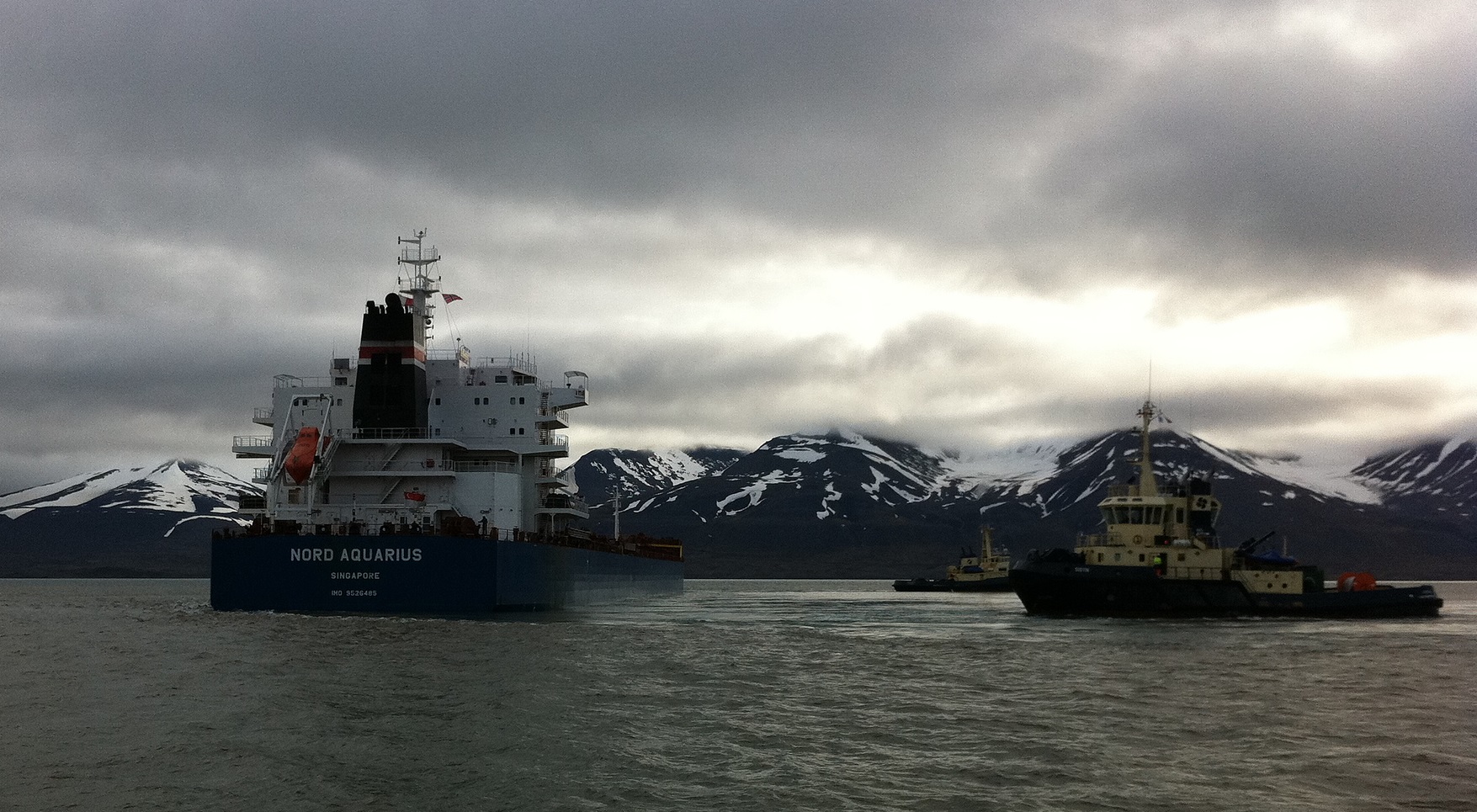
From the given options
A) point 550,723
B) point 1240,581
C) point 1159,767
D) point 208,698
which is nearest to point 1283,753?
point 1159,767

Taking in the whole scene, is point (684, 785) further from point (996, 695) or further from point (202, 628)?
point (202, 628)

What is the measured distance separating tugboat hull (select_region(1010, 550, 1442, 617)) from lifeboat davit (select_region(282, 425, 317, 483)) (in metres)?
29.7

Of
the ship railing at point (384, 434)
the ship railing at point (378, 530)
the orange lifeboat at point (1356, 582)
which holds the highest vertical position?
the ship railing at point (384, 434)

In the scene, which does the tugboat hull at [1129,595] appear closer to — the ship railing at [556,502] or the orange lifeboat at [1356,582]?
the orange lifeboat at [1356,582]

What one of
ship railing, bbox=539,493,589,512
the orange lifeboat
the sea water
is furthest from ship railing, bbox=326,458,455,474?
the orange lifeboat

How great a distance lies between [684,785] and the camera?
18.2 metres

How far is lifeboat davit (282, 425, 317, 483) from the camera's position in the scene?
51.4 metres

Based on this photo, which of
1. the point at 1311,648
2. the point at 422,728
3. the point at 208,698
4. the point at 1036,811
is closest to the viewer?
the point at 1036,811

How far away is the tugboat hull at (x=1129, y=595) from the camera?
5319 cm

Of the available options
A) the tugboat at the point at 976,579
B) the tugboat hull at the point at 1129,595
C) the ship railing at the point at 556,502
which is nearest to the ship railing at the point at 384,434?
the ship railing at the point at 556,502

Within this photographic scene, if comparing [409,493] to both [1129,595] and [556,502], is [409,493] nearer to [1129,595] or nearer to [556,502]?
[556,502]

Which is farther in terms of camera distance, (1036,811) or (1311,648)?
(1311,648)

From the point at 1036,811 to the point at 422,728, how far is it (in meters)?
11.3

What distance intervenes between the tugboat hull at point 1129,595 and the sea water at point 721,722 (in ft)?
35.4
